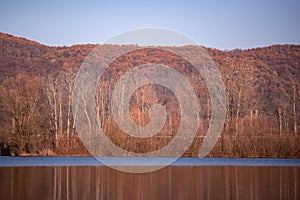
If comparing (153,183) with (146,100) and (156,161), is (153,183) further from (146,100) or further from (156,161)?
(146,100)

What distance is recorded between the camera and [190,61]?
60.6m

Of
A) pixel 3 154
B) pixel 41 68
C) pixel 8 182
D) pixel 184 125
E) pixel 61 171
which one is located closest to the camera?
pixel 8 182

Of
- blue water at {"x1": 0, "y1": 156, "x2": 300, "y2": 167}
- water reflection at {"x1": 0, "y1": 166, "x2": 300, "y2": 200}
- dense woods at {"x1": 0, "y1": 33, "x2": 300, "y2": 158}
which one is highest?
dense woods at {"x1": 0, "y1": 33, "x2": 300, "y2": 158}

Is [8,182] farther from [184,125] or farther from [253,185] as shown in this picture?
[184,125]

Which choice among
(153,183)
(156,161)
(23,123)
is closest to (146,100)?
(23,123)

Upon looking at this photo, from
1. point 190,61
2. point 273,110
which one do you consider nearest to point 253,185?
→ point 273,110

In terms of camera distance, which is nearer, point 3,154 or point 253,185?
point 253,185

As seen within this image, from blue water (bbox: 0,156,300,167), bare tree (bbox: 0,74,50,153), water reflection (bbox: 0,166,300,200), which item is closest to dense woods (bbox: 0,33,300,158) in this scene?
bare tree (bbox: 0,74,50,153)

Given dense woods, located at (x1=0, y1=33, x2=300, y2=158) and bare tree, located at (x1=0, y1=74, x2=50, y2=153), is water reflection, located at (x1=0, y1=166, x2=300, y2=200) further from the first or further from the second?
bare tree, located at (x1=0, y1=74, x2=50, y2=153)

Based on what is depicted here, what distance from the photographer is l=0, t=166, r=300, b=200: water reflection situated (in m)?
11.2

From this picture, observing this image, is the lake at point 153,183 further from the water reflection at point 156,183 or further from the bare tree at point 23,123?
the bare tree at point 23,123

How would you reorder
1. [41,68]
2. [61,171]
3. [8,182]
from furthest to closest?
[41,68], [61,171], [8,182]

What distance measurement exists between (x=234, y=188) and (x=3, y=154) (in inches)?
945

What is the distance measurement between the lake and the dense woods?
19487 millimetres
